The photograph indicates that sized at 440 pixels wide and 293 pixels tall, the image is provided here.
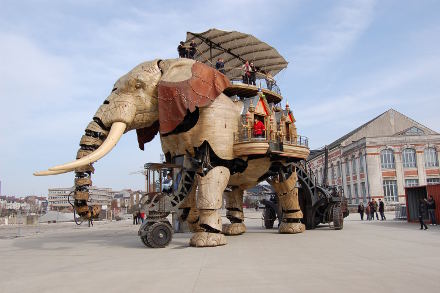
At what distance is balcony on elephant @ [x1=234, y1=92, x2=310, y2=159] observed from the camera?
36.0 ft

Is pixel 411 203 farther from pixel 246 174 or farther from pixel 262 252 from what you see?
pixel 262 252

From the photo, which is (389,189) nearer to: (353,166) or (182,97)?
(353,166)

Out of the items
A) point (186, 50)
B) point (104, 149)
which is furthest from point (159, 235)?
point (186, 50)

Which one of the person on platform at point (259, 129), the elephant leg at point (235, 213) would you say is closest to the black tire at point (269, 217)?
the elephant leg at point (235, 213)

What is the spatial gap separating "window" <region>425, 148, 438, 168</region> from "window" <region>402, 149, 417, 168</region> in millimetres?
1310

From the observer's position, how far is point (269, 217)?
17375 millimetres

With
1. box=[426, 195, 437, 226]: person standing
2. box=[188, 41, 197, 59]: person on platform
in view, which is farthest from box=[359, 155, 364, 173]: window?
box=[188, 41, 197, 59]: person on platform

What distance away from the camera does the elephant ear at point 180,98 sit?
1034 centimetres

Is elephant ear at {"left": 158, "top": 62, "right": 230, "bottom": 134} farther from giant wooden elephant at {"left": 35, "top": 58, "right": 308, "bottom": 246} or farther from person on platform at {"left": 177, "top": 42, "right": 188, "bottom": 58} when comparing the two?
person on platform at {"left": 177, "top": 42, "right": 188, "bottom": 58}

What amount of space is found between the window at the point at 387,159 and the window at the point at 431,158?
361 cm

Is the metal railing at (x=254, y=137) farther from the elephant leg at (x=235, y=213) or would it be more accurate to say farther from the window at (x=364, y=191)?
the window at (x=364, y=191)

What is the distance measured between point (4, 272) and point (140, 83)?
5827mm

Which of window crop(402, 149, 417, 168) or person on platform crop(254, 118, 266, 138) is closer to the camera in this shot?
person on platform crop(254, 118, 266, 138)

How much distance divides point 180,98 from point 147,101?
3.46 ft
